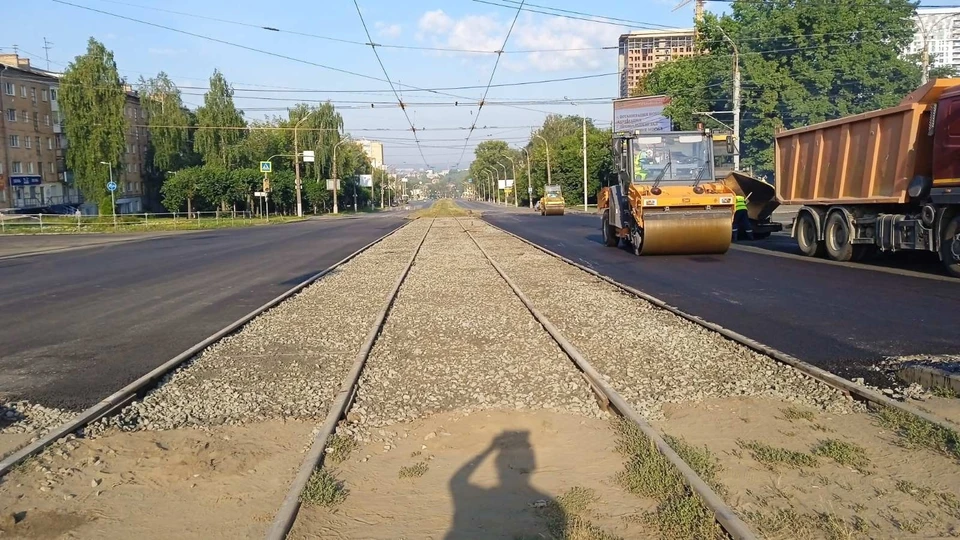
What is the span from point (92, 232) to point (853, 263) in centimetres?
4457

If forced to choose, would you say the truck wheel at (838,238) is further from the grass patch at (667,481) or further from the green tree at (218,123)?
the green tree at (218,123)

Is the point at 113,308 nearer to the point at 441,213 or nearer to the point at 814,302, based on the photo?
the point at 814,302

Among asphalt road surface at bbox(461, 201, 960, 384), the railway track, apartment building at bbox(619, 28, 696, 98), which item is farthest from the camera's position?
apartment building at bbox(619, 28, 696, 98)

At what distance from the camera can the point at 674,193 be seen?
1869 centimetres

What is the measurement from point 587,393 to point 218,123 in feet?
266

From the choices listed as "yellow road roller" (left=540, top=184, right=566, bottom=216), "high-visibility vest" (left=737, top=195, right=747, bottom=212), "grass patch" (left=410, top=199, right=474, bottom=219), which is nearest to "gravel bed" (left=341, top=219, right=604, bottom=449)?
"high-visibility vest" (left=737, top=195, right=747, bottom=212)

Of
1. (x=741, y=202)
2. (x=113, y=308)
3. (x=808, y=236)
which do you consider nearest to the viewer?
(x=113, y=308)

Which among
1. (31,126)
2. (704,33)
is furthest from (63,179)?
(704,33)

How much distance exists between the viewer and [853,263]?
1758 centimetres

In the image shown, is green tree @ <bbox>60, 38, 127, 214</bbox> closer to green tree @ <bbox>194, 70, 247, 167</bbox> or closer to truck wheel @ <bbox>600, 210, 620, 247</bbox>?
green tree @ <bbox>194, 70, 247, 167</bbox>

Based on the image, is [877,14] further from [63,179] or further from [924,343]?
[63,179]

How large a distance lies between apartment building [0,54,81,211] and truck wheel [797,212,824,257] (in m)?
61.4

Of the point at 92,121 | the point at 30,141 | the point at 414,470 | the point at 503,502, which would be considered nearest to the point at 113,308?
the point at 414,470

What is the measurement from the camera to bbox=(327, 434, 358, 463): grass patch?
555 cm
